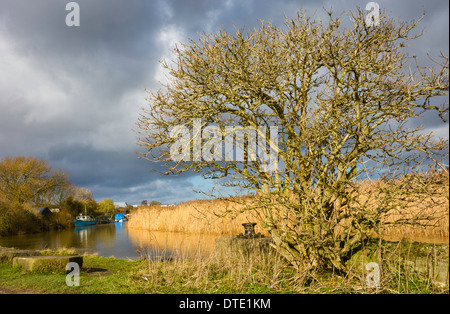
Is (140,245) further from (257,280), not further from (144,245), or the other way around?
(257,280)

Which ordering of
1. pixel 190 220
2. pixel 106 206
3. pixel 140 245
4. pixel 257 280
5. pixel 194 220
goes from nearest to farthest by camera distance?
pixel 257 280 → pixel 140 245 → pixel 194 220 → pixel 190 220 → pixel 106 206

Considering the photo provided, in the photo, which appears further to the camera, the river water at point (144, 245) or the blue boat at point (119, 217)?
the blue boat at point (119, 217)

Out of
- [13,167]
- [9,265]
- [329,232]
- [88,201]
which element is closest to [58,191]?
[13,167]

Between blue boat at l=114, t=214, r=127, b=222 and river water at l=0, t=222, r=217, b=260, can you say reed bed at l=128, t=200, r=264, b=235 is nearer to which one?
river water at l=0, t=222, r=217, b=260

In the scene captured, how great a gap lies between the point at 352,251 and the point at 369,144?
2.34 m

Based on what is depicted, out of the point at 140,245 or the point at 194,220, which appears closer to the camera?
the point at 140,245

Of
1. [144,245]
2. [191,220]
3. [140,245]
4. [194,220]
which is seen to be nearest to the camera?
[144,245]

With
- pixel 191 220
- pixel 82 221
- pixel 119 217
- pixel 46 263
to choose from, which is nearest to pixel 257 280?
pixel 46 263

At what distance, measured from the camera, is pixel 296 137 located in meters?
6.16

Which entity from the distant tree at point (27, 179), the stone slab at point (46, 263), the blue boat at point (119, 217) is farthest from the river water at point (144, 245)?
the blue boat at point (119, 217)

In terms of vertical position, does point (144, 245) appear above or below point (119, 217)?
above

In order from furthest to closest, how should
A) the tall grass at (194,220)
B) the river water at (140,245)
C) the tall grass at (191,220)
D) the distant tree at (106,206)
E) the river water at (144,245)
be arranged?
the distant tree at (106,206) < the tall grass at (191,220) < the tall grass at (194,220) < the river water at (140,245) < the river water at (144,245)

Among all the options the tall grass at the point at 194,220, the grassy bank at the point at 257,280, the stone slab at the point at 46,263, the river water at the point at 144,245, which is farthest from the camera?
the tall grass at the point at 194,220

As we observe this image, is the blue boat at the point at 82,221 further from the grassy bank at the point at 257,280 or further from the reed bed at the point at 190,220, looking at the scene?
the grassy bank at the point at 257,280
